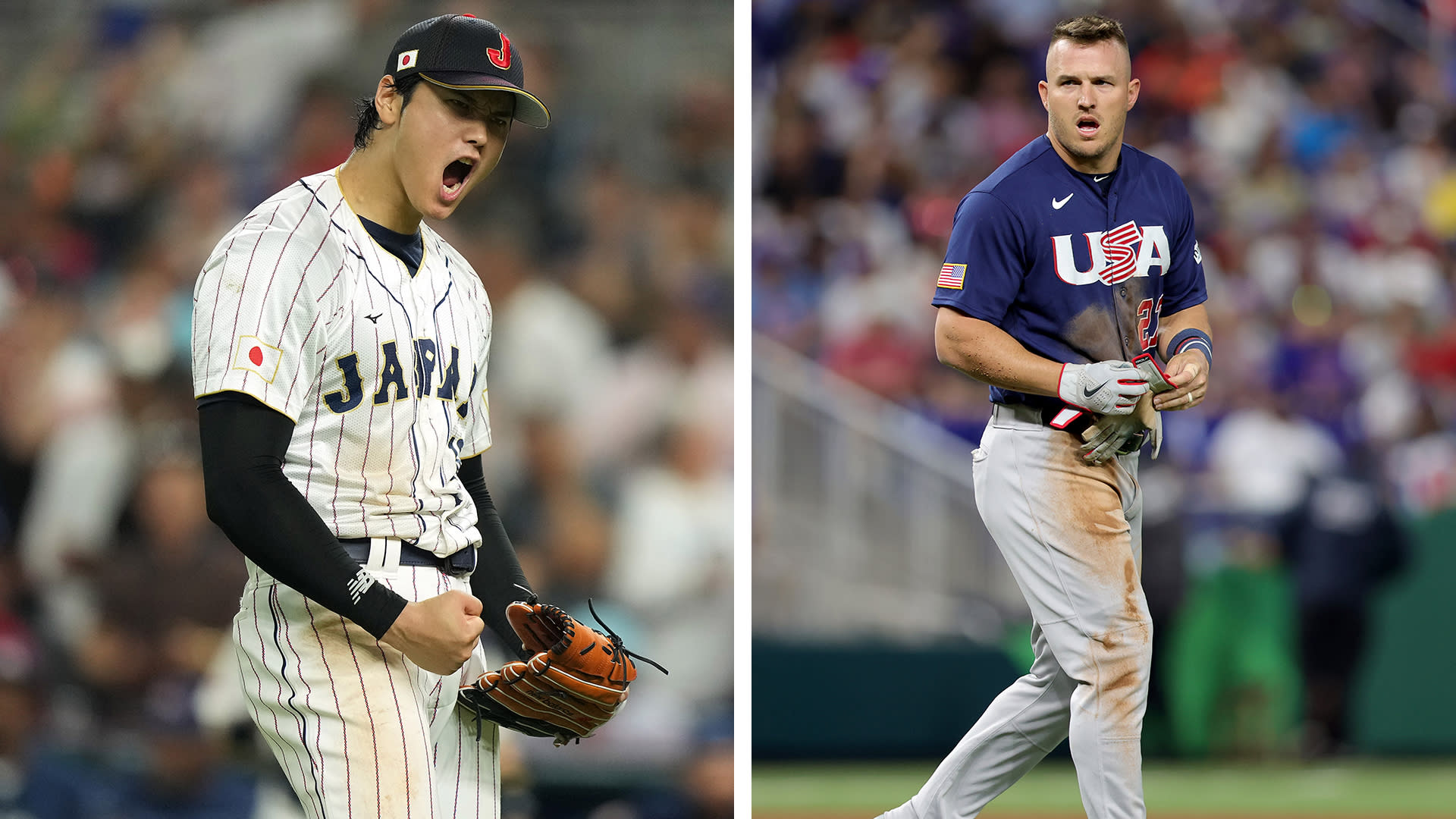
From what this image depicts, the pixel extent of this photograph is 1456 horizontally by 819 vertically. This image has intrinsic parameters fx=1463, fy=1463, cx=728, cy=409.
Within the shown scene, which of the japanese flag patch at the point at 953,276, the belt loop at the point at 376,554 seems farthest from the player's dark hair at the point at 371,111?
the japanese flag patch at the point at 953,276

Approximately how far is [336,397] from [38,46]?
6001 mm

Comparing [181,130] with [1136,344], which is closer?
[1136,344]

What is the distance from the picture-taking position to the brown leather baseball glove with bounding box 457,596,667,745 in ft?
8.45

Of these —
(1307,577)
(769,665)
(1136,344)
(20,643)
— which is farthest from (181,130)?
(1307,577)

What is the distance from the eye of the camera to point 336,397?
242 cm

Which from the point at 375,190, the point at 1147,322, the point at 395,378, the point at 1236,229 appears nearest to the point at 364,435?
the point at 395,378

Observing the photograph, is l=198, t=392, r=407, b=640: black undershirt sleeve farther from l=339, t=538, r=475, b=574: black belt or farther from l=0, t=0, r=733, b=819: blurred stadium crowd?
l=0, t=0, r=733, b=819: blurred stadium crowd

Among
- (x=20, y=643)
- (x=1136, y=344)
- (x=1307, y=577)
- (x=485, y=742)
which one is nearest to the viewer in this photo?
(x=485, y=742)

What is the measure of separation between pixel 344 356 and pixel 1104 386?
172cm

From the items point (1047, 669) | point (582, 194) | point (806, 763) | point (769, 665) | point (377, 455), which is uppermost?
point (582, 194)

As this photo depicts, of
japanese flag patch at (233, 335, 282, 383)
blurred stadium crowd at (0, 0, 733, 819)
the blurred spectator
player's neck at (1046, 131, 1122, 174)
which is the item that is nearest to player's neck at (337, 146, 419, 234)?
japanese flag patch at (233, 335, 282, 383)

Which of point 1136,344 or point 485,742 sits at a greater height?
point 1136,344

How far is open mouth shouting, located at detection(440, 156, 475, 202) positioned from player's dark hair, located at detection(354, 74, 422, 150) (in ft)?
0.43

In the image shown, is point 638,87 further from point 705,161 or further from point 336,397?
point 336,397
